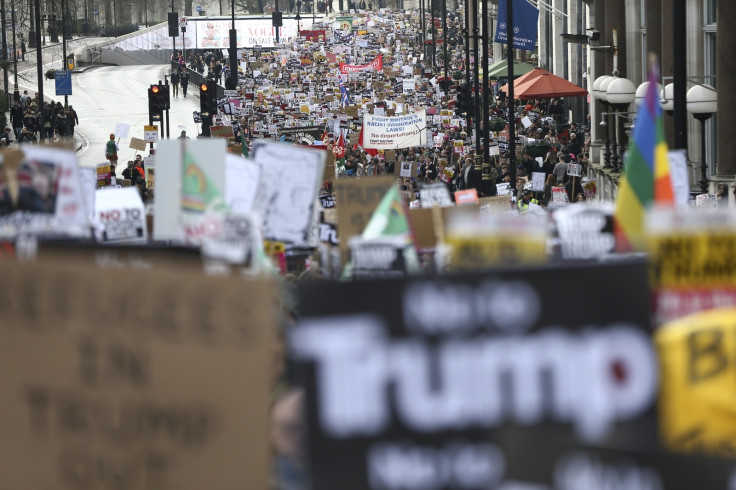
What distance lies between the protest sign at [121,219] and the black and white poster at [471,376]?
675 cm

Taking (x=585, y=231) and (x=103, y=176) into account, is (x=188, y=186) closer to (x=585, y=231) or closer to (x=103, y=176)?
(x=585, y=231)

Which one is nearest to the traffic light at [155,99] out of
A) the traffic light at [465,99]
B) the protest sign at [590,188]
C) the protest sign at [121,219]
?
the traffic light at [465,99]

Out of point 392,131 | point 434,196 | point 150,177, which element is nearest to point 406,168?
point 392,131

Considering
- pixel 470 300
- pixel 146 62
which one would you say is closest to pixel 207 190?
pixel 470 300

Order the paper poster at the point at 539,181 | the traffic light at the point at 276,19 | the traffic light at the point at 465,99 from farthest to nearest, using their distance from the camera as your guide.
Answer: the traffic light at the point at 276,19 → the traffic light at the point at 465,99 → the paper poster at the point at 539,181

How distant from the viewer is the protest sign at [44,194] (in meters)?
6.49

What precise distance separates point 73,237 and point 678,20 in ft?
25.9

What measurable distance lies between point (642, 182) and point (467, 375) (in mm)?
3274

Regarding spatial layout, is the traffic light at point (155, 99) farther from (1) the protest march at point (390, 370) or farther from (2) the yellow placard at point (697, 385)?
(2) the yellow placard at point (697, 385)

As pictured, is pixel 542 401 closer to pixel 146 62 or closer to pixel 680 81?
pixel 680 81

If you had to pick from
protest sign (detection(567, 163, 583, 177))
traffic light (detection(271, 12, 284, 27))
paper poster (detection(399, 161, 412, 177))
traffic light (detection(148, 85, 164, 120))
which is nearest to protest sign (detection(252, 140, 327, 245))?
protest sign (detection(567, 163, 583, 177))

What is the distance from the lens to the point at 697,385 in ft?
11.4

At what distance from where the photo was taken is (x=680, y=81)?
512 inches

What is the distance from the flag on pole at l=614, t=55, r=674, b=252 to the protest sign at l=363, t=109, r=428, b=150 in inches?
1030
